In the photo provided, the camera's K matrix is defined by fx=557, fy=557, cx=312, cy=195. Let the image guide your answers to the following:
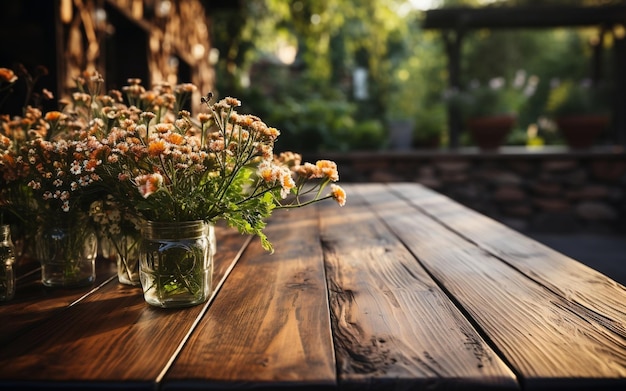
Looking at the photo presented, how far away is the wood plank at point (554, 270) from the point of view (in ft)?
3.04

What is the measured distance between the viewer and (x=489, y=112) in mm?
5590

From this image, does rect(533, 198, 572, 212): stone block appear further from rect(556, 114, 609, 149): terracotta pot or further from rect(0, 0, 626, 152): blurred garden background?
rect(0, 0, 626, 152): blurred garden background

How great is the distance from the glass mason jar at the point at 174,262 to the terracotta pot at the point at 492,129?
4825 mm

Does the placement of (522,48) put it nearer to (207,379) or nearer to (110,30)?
(110,30)

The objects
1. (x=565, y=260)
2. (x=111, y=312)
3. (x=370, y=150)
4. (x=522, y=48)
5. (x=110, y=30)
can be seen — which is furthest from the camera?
(x=522, y=48)

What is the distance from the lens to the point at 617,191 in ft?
16.8

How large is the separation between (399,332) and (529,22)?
6.17 metres

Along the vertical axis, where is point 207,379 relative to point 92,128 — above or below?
below

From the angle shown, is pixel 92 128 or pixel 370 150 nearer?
→ pixel 92 128

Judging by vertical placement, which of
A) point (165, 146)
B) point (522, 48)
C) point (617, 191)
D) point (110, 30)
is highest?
point (522, 48)

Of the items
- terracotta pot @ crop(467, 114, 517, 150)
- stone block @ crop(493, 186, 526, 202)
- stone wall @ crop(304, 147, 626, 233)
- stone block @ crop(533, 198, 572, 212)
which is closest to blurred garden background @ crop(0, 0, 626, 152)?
terracotta pot @ crop(467, 114, 517, 150)

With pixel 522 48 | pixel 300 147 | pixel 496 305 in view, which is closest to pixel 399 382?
pixel 496 305

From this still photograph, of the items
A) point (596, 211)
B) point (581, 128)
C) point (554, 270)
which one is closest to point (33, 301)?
point (554, 270)

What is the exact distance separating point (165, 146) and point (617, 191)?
5.26 meters
